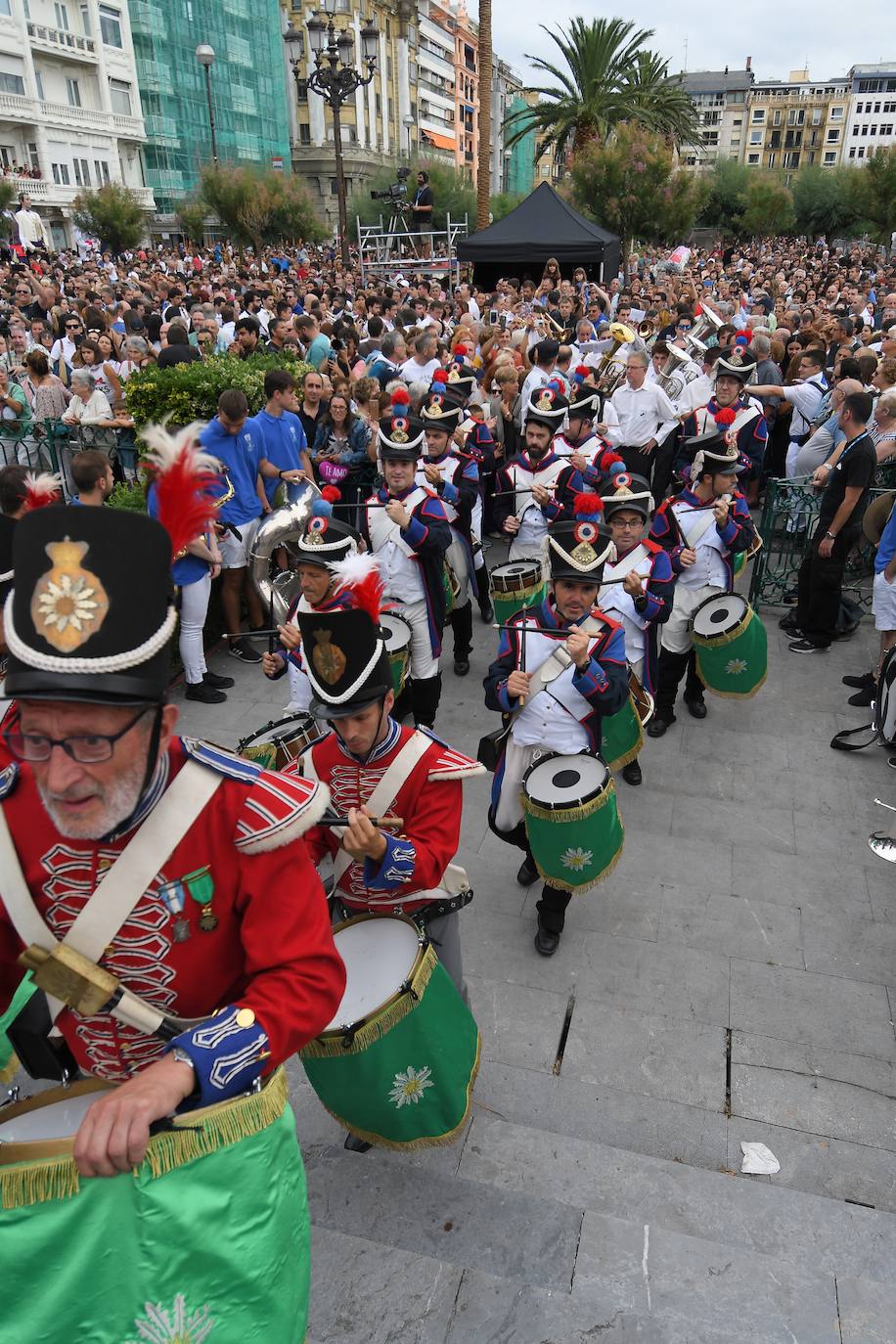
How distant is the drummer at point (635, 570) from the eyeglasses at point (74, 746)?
177 inches

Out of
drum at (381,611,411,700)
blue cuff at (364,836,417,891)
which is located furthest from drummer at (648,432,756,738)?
blue cuff at (364,836,417,891)

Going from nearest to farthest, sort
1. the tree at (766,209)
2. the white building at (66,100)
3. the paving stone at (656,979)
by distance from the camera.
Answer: the paving stone at (656,979) < the white building at (66,100) < the tree at (766,209)

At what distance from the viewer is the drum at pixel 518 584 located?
6.97 meters

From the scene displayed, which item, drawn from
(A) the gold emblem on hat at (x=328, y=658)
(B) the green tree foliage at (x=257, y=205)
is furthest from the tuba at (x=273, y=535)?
(B) the green tree foliage at (x=257, y=205)

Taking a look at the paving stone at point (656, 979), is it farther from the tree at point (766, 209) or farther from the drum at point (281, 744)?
the tree at point (766, 209)

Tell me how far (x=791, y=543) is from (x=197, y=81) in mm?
72549

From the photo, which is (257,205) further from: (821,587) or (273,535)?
(821,587)

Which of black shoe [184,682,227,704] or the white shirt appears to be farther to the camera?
the white shirt

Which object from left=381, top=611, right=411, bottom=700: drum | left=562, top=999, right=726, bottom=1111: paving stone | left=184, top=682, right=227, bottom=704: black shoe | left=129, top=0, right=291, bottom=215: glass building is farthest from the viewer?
left=129, top=0, right=291, bottom=215: glass building

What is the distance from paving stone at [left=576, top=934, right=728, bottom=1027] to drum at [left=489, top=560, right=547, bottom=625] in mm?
2831

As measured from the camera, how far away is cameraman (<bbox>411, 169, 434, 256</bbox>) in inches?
1341

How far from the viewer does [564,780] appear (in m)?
4.55

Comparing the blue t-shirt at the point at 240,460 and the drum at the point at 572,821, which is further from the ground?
the blue t-shirt at the point at 240,460

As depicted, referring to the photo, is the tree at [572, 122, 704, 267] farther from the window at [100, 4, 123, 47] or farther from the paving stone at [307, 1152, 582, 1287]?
the window at [100, 4, 123, 47]
